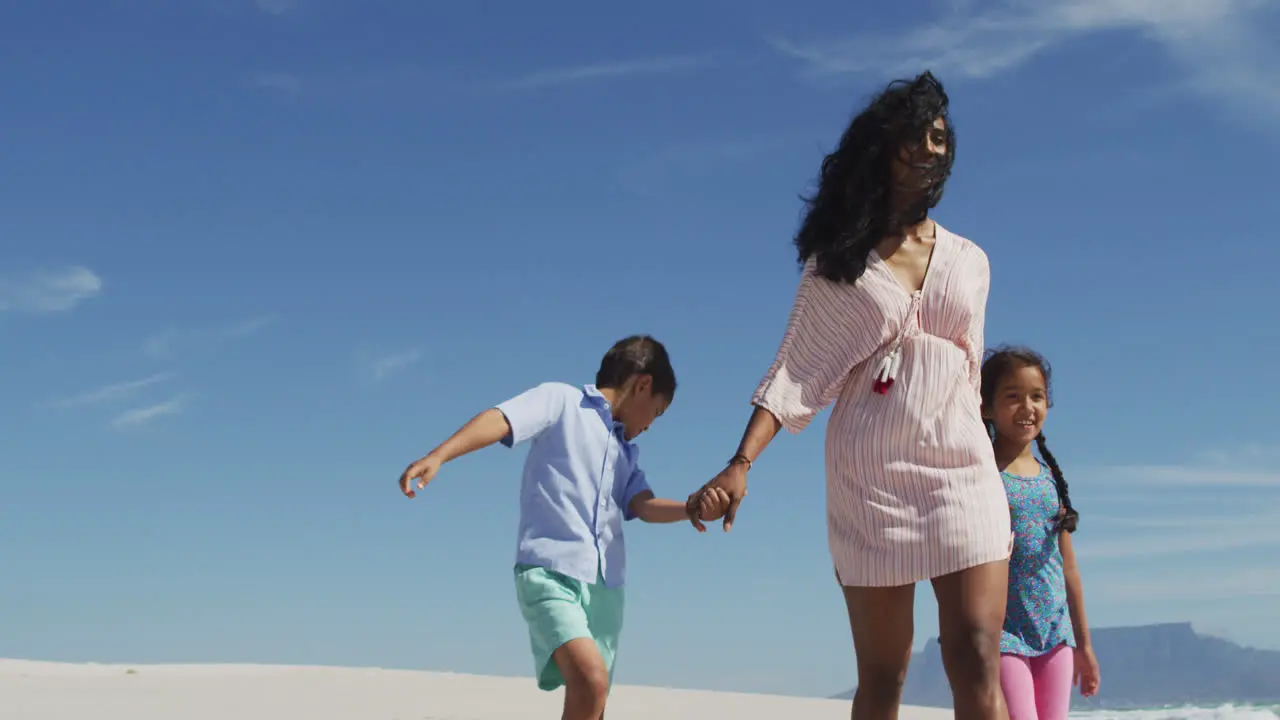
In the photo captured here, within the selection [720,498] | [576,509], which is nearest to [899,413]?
[720,498]

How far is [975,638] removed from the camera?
131 inches

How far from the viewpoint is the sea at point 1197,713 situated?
9585 millimetres

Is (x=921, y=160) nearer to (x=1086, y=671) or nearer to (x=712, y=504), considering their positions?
(x=712, y=504)

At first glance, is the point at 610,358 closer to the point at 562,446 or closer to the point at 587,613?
the point at 562,446

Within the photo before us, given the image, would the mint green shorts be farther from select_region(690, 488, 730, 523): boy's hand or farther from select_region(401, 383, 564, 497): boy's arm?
select_region(690, 488, 730, 523): boy's hand

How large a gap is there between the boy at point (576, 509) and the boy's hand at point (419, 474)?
15 cm

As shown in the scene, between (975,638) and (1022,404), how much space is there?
1.66 m

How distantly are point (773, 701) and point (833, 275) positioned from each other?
318 inches

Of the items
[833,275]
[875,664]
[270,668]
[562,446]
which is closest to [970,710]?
[875,664]

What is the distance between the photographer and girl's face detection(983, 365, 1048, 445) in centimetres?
479

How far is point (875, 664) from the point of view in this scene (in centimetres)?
352

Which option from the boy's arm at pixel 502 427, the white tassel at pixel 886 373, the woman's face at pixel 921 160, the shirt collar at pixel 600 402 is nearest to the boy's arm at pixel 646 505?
the shirt collar at pixel 600 402

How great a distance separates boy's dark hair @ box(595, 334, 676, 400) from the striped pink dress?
1.41 metres

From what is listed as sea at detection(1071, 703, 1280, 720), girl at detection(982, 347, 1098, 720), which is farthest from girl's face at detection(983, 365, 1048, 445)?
sea at detection(1071, 703, 1280, 720)
